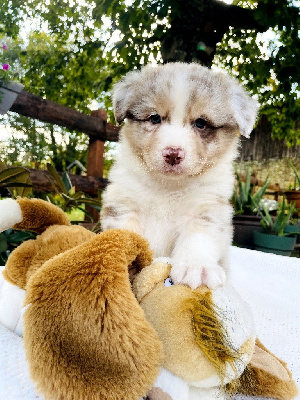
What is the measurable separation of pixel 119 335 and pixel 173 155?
2.61 feet

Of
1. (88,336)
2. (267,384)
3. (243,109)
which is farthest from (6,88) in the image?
(267,384)

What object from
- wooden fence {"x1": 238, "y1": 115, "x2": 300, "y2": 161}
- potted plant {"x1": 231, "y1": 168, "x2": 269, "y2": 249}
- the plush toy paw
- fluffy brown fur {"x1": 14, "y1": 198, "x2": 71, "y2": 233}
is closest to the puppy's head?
fluffy brown fur {"x1": 14, "y1": 198, "x2": 71, "y2": 233}

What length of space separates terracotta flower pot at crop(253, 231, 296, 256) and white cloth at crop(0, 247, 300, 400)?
163 centimetres

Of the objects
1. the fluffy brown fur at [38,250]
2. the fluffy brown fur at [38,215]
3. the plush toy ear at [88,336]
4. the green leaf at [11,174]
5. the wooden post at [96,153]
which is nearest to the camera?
the plush toy ear at [88,336]

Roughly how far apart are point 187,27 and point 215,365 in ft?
15.6

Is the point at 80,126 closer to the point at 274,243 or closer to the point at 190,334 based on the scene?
the point at 274,243

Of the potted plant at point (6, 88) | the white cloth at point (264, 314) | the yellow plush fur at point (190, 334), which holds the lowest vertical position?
the white cloth at point (264, 314)

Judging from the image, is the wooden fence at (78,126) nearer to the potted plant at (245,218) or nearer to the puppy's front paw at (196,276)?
the potted plant at (245,218)

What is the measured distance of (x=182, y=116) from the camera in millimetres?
1417

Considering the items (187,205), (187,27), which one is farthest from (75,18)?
(187,205)

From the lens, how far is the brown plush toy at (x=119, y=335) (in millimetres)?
630

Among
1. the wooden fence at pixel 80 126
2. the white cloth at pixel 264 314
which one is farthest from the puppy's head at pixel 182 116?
the wooden fence at pixel 80 126

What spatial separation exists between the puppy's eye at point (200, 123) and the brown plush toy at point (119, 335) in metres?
0.81

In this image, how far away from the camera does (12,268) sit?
3.46 feet
